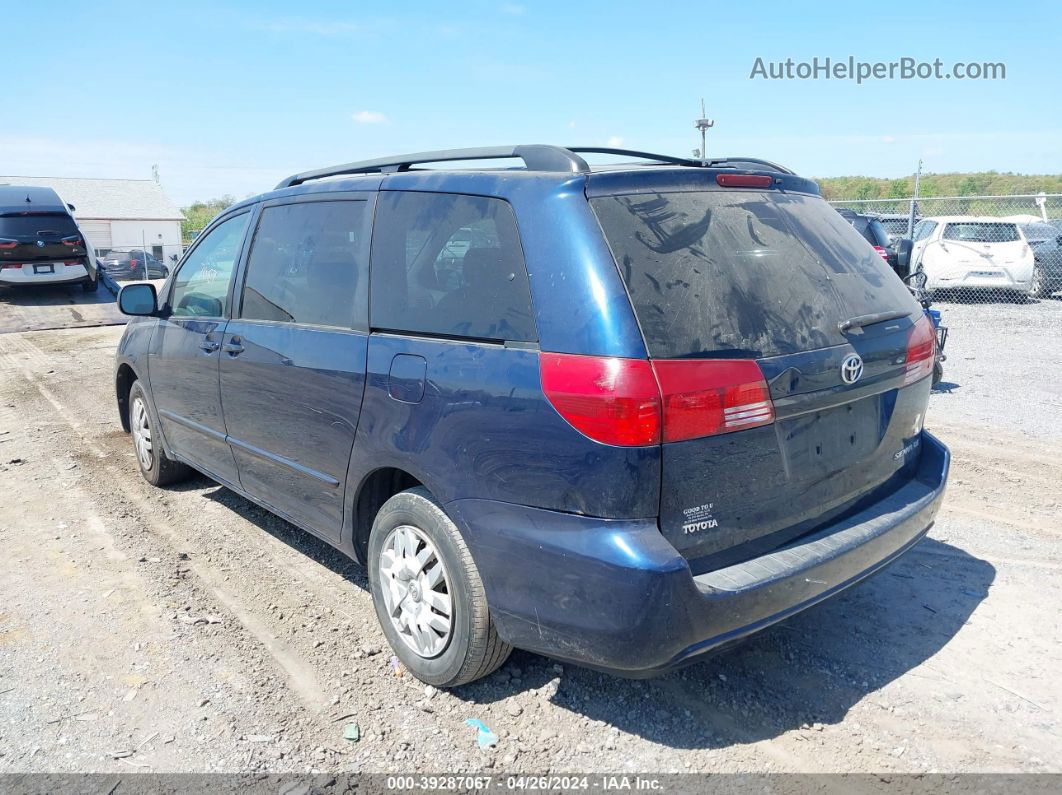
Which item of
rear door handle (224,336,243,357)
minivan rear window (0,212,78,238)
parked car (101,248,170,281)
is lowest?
parked car (101,248,170,281)

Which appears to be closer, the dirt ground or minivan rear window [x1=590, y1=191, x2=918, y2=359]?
minivan rear window [x1=590, y1=191, x2=918, y2=359]

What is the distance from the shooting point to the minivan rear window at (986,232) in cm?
1484

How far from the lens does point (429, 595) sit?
3.07 metres

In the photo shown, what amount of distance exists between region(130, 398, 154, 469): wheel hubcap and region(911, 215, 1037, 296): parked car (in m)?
13.5

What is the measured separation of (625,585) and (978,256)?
1503cm

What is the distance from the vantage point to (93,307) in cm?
1491

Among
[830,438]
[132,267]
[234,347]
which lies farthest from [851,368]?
[132,267]

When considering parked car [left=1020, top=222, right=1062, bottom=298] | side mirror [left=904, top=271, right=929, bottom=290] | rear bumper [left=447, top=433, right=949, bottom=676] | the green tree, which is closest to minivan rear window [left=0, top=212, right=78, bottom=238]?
side mirror [left=904, top=271, right=929, bottom=290]

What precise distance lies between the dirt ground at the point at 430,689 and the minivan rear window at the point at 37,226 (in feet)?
38.1

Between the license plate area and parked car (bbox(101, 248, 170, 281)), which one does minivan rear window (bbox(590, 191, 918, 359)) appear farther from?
parked car (bbox(101, 248, 170, 281))

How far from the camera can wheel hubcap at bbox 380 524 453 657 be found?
119 inches

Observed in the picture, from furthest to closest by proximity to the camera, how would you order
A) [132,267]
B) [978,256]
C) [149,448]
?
[132,267] < [978,256] < [149,448]

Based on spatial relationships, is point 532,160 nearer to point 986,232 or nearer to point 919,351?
point 919,351

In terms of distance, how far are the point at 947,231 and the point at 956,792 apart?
48.1 feet
